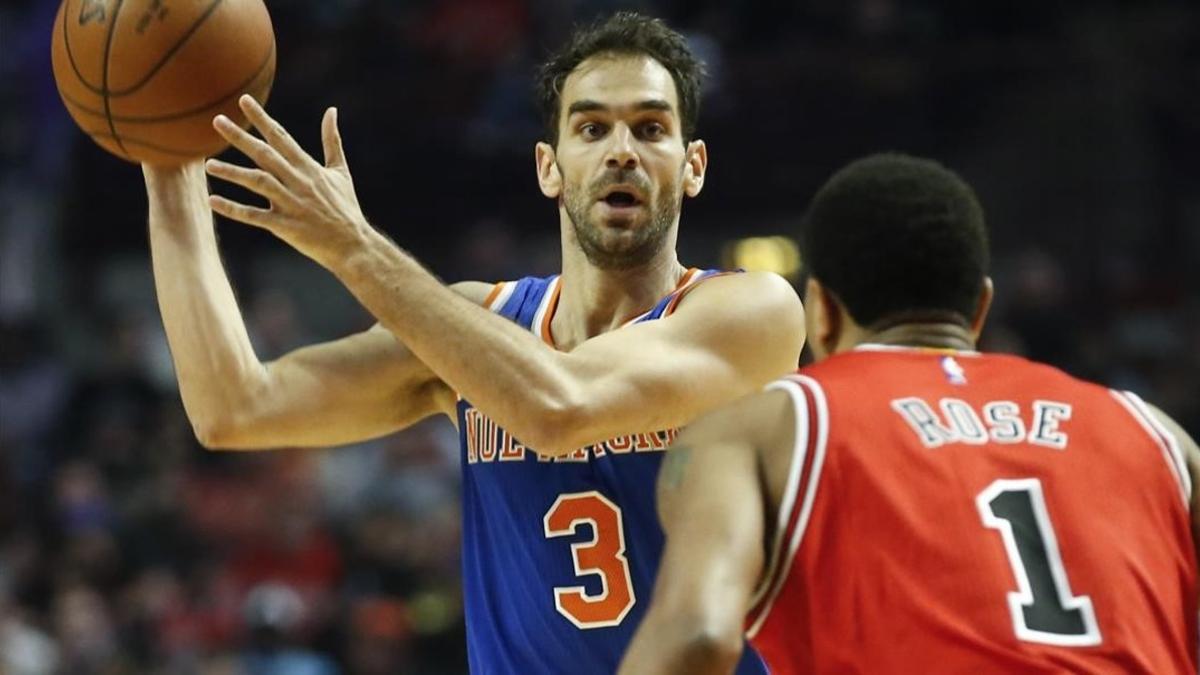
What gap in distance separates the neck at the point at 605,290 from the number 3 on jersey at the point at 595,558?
0.55 metres

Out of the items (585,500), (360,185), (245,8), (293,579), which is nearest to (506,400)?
(585,500)

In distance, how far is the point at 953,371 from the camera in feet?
10.5

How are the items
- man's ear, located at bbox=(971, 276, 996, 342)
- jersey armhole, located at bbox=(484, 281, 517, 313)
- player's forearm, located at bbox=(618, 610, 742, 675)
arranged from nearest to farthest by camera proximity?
player's forearm, located at bbox=(618, 610, 742, 675) < man's ear, located at bbox=(971, 276, 996, 342) < jersey armhole, located at bbox=(484, 281, 517, 313)

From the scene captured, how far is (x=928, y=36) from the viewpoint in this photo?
41.7 feet

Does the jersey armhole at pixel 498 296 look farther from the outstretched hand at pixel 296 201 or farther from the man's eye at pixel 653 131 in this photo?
the outstretched hand at pixel 296 201

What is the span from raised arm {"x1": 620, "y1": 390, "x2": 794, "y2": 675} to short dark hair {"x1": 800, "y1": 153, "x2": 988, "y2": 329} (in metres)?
0.24

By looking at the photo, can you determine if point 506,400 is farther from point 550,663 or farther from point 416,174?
point 416,174

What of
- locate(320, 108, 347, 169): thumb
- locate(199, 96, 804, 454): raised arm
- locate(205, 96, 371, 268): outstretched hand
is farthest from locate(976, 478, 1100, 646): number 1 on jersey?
locate(320, 108, 347, 169): thumb

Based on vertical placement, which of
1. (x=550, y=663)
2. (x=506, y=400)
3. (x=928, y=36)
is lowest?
(x=550, y=663)

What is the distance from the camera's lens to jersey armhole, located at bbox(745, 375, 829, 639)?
3.04 m

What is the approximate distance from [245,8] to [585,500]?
1.53 meters

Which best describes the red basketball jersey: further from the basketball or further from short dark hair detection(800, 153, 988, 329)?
the basketball

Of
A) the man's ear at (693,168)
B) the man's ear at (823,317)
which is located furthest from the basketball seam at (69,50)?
the man's ear at (823,317)

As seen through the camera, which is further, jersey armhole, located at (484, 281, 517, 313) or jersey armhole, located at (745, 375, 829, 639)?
jersey armhole, located at (484, 281, 517, 313)
